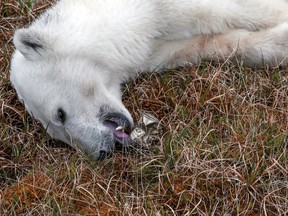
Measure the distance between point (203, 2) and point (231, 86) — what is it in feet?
1.99

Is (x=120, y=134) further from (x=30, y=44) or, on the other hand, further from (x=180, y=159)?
(x=30, y=44)

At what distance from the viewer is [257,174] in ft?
12.9

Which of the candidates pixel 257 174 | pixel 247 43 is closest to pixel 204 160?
pixel 257 174

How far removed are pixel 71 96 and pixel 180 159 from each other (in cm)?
85

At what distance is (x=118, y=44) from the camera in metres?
4.86

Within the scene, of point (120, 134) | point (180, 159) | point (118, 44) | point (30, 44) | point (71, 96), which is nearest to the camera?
point (180, 159)

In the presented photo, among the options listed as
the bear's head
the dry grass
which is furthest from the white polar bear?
the dry grass

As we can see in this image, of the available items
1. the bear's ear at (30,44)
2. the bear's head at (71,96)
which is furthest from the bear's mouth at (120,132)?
the bear's ear at (30,44)

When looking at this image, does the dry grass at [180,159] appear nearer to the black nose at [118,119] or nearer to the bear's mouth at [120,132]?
the bear's mouth at [120,132]

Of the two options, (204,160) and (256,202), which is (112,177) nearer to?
(204,160)

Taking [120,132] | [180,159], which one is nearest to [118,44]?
[120,132]

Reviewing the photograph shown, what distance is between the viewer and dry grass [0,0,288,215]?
12.8 ft

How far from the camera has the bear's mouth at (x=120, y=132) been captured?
14.4 feet

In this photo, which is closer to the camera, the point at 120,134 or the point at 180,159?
the point at 180,159
